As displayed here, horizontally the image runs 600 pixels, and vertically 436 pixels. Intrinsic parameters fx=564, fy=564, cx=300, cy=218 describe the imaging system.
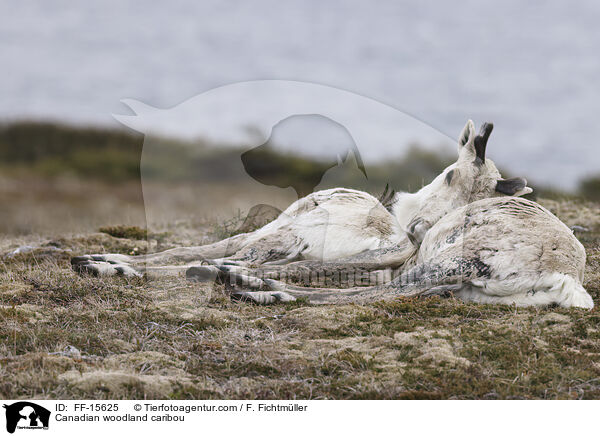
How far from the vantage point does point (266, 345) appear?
15.8 ft

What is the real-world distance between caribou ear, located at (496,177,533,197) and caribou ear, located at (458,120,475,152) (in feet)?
2.24

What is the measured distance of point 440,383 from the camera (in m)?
4.10

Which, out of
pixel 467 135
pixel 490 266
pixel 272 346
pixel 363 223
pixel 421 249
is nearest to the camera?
pixel 272 346

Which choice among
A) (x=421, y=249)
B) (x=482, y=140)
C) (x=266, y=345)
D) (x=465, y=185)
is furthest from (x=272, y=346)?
(x=482, y=140)

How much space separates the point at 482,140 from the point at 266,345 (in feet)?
13.0

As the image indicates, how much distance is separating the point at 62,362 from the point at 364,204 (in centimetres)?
470

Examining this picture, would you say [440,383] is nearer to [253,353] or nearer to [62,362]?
[253,353]

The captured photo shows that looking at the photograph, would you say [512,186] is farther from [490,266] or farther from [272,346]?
[272,346]

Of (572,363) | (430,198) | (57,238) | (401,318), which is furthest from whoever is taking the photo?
(57,238)

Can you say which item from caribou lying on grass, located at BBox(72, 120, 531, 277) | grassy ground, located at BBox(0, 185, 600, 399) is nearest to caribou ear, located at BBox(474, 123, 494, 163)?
caribou lying on grass, located at BBox(72, 120, 531, 277)

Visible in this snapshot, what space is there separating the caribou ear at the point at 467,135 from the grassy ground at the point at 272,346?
2.27m

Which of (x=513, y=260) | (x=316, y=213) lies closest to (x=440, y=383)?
(x=513, y=260)

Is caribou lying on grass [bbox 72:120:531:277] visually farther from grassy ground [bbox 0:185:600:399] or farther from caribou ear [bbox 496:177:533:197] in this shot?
grassy ground [bbox 0:185:600:399]

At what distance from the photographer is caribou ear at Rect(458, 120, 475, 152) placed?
278 inches
